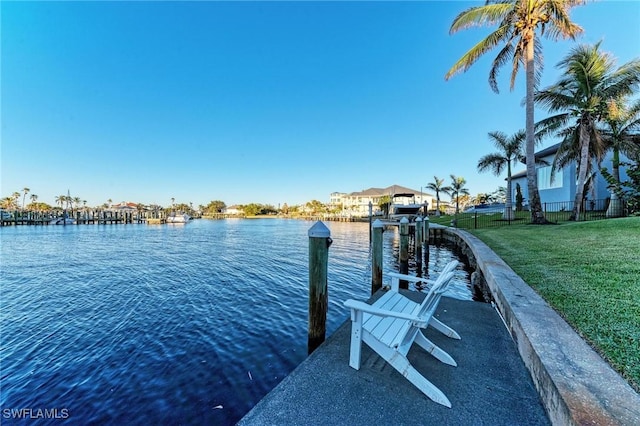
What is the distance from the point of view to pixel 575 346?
8.45ft

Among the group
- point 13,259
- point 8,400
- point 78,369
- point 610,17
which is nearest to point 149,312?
point 78,369

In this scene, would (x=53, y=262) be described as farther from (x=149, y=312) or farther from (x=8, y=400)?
(x=8, y=400)

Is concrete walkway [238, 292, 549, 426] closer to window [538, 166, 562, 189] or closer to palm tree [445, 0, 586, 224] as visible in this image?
palm tree [445, 0, 586, 224]

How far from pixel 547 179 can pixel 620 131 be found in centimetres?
701

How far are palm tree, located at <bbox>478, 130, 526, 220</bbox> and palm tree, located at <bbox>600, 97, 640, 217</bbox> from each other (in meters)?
6.60

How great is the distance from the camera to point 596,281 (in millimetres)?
4539

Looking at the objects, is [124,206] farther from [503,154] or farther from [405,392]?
[405,392]

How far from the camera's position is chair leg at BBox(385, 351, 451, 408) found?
2.41 meters

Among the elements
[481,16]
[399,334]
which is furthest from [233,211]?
[399,334]

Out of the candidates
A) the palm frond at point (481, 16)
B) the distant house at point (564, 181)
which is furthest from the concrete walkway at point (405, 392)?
the distant house at point (564, 181)

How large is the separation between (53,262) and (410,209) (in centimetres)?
3111

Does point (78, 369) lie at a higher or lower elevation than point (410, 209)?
lower

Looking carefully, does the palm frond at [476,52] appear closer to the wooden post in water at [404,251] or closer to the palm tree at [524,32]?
the palm tree at [524,32]

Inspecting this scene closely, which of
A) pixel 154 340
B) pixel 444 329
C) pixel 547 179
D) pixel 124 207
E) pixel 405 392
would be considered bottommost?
pixel 154 340
